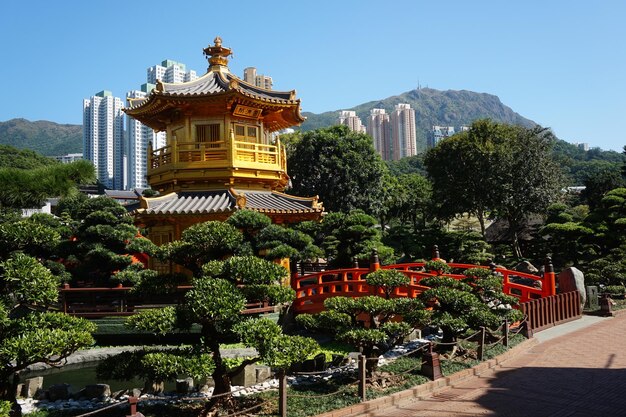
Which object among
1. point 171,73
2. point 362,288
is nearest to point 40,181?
point 362,288

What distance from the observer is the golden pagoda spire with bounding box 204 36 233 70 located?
2109 cm

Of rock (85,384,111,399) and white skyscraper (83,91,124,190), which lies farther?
white skyscraper (83,91,124,190)

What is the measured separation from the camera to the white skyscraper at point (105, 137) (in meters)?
120

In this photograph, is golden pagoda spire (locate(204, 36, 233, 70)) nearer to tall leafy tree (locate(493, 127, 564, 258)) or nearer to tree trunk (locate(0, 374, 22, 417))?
tree trunk (locate(0, 374, 22, 417))

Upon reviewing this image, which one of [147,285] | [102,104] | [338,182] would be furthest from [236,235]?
[102,104]

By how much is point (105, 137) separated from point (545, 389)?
128 meters

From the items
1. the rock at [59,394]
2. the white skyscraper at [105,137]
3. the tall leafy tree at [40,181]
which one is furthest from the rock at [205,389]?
the white skyscraper at [105,137]

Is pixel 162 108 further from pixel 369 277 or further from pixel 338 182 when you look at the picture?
pixel 338 182

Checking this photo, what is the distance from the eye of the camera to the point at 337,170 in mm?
35938

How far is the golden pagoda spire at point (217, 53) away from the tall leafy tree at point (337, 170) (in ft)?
50.5

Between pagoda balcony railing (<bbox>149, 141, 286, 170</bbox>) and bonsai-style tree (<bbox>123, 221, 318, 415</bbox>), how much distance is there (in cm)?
929

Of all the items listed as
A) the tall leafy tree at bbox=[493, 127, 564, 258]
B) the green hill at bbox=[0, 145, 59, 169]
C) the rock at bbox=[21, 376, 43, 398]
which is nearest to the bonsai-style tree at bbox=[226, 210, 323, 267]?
the rock at bbox=[21, 376, 43, 398]

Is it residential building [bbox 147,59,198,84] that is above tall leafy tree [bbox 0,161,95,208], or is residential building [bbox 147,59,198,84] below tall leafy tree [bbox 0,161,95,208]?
above

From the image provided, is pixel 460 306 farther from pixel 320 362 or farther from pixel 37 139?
pixel 37 139
